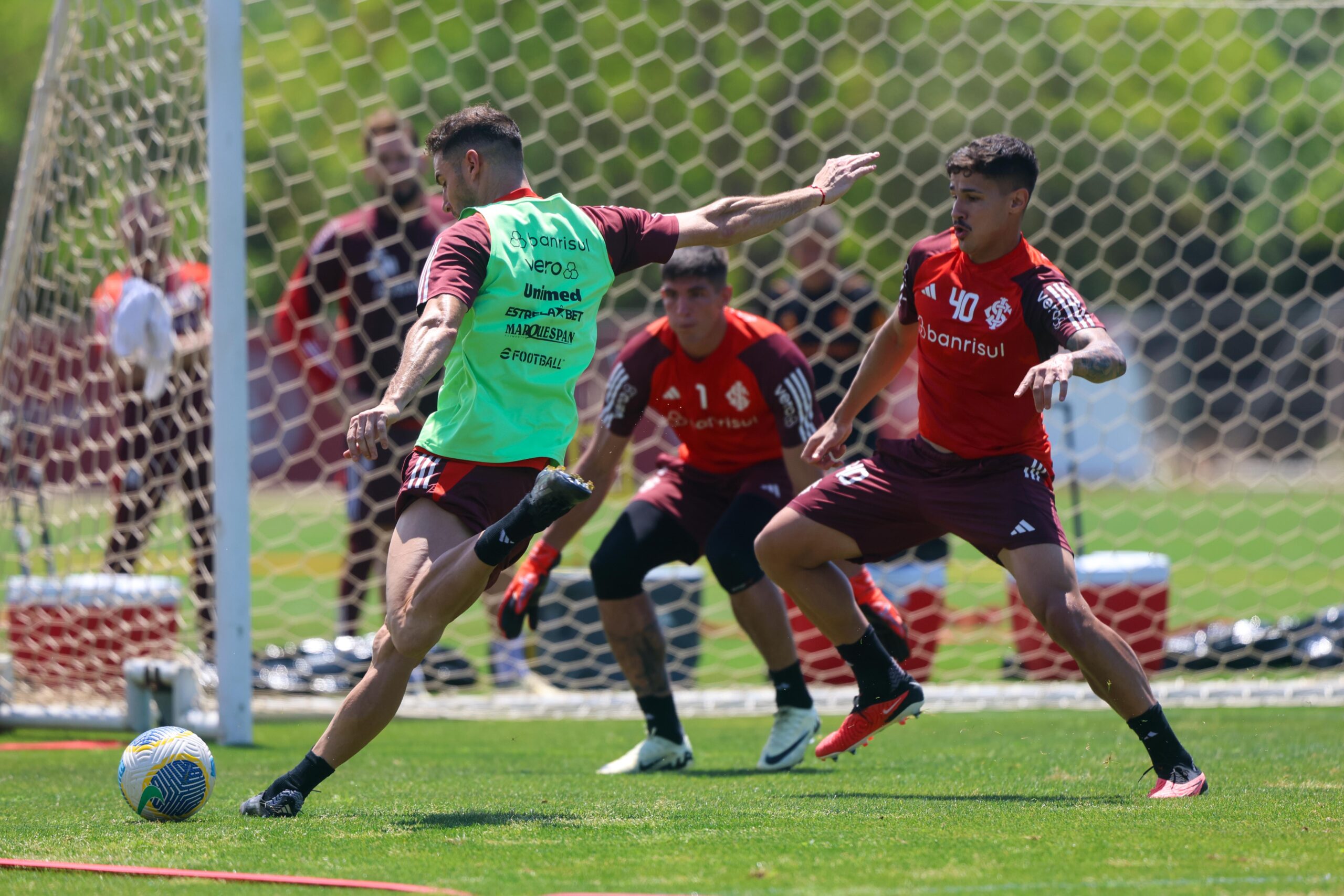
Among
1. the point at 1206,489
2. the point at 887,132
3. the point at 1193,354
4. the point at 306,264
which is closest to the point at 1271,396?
the point at 1193,354

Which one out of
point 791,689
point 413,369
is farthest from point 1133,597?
point 413,369

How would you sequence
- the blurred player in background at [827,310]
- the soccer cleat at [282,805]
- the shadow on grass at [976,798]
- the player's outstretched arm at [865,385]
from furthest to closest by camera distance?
Result: the blurred player in background at [827,310] < the player's outstretched arm at [865,385] < the shadow on grass at [976,798] < the soccer cleat at [282,805]

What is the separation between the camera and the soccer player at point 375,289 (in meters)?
8.08

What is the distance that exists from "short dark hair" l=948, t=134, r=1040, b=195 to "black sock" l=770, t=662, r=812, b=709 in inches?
82.0

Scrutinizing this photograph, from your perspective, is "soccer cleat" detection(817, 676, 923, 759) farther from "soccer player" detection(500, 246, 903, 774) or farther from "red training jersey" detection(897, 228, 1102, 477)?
"red training jersey" detection(897, 228, 1102, 477)

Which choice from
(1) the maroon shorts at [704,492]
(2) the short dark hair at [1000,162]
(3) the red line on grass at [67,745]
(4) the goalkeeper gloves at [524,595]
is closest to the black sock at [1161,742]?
(2) the short dark hair at [1000,162]

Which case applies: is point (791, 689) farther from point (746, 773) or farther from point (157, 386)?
point (157, 386)

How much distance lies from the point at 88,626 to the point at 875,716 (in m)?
4.39

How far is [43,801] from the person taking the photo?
189 inches

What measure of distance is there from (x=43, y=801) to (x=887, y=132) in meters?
7.21

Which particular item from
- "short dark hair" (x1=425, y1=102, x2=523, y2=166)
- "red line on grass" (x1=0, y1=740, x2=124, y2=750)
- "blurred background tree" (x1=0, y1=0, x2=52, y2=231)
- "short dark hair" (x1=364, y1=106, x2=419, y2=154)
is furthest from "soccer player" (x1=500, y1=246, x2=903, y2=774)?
"blurred background tree" (x1=0, y1=0, x2=52, y2=231)

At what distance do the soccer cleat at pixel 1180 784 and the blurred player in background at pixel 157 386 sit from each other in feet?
15.2

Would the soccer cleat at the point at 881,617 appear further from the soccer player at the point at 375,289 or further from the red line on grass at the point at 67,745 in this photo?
the red line on grass at the point at 67,745

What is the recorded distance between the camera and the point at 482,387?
13.9ft
